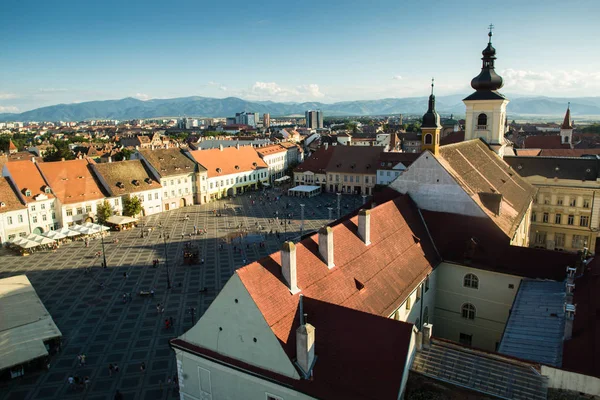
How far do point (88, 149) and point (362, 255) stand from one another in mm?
146438

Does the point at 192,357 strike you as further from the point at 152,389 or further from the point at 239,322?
the point at 152,389

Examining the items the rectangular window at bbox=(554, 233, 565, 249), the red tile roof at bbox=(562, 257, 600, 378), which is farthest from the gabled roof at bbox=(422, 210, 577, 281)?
the rectangular window at bbox=(554, 233, 565, 249)

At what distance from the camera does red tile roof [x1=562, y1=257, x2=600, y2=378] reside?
1733 centimetres

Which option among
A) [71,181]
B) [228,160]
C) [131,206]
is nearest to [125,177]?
[131,206]

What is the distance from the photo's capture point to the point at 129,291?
41906 millimetres

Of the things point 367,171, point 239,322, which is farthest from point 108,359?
point 367,171

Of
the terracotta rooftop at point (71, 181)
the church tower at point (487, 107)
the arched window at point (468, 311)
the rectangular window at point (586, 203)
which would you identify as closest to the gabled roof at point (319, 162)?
the terracotta rooftop at point (71, 181)

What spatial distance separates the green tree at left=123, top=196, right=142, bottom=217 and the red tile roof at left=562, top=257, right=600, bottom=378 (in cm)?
6104

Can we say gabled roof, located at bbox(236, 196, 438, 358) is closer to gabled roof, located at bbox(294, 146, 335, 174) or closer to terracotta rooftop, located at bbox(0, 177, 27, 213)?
terracotta rooftop, located at bbox(0, 177, 27, 213)

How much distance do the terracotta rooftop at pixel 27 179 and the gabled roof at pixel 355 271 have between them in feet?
→ 174

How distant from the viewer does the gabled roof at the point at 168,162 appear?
7856cm

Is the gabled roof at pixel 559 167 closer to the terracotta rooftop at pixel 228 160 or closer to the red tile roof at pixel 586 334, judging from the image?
the red tile roof at pixel 586 334

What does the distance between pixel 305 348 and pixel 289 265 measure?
145 inches

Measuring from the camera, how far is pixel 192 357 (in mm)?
20438
